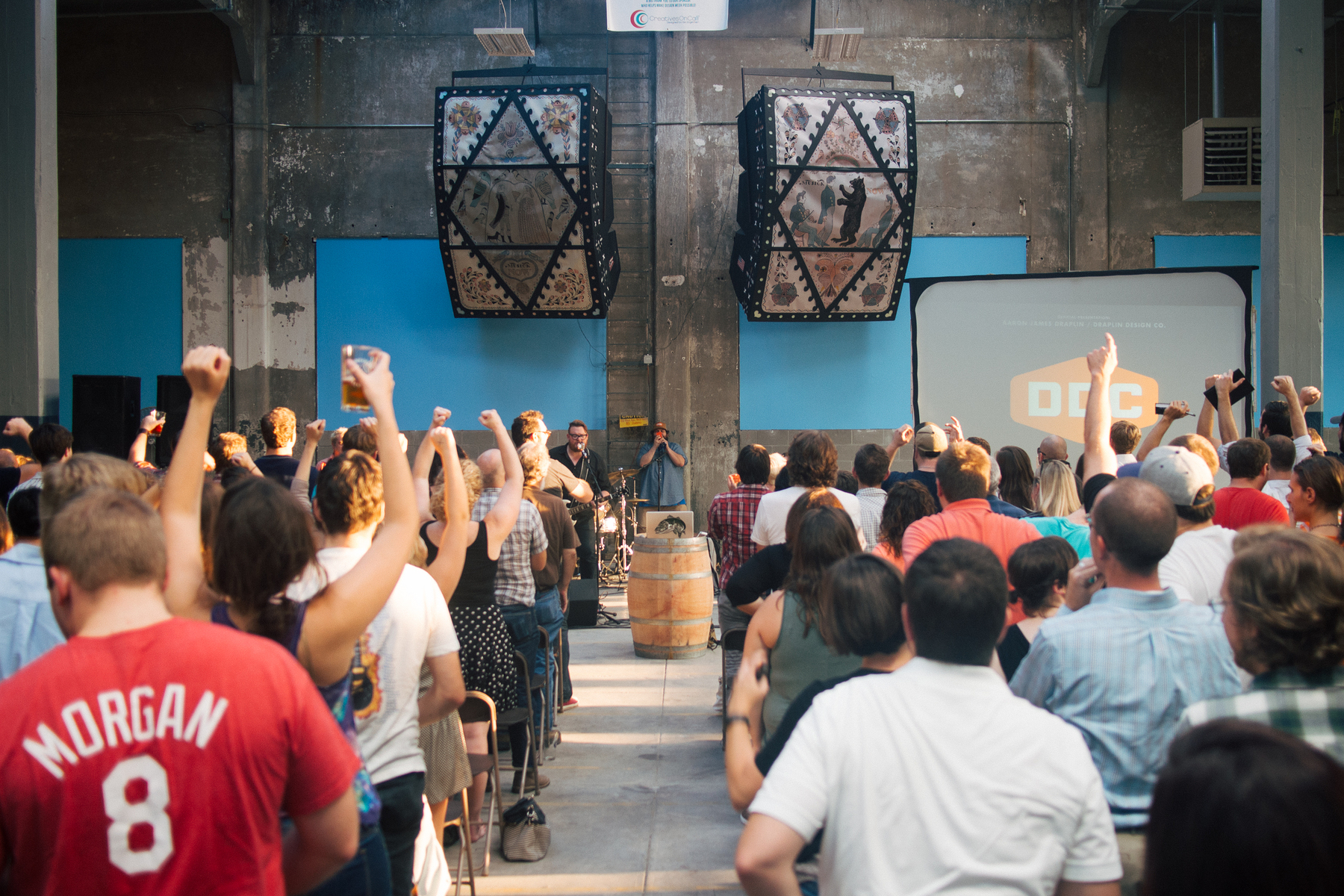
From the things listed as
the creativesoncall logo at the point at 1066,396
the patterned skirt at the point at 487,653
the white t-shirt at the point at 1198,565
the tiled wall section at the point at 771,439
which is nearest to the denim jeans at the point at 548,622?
the patterned skirt at the point at 487,653

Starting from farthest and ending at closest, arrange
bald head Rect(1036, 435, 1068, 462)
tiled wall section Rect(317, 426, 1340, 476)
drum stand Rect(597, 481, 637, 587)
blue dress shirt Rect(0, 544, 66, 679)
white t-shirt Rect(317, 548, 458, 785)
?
tiled wall section Rect(317, 426, 1340, 476)
drum stand Rect(597, 481, 637, 587)
bald head Rect(1036, 435, 1068, 462)
white t-shirt Rect(317, 548, 458, 785)
blue dress shirt Rect(0, 544, 66, 679)

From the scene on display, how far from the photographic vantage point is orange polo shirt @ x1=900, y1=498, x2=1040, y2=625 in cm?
314

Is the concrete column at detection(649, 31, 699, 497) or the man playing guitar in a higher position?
the concrete column at detection(649, 31, 699, 497)

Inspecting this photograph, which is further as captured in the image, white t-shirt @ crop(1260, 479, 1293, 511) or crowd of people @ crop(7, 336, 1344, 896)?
white t-shirt @ crop(1260, 479, 1293, 511)

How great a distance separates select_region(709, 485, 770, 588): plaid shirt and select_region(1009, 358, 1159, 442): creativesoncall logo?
12.0 ft

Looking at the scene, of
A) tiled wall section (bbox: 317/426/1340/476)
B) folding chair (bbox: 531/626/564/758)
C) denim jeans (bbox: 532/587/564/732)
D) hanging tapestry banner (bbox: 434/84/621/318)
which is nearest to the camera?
folding chair (bbox: 531/626/564/758)

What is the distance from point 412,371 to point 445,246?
5.66 feet

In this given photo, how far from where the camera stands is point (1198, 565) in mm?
2637

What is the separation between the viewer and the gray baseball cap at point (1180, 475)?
2.67 m

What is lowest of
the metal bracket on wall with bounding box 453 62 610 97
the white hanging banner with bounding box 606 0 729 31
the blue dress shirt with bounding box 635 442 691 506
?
the blue dress shirt with bounding box 635 442 691 506

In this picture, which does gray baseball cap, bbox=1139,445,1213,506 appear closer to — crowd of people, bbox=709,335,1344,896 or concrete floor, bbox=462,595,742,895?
crowd of people, bbox=709,335,1344,896

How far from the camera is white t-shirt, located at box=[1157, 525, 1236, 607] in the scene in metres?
2.62

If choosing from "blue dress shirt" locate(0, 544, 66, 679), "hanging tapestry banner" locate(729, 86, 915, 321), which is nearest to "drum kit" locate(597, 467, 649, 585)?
"hanging tapestry banner" locate(729, 86, 915, 321)

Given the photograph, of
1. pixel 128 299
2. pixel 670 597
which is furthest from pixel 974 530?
pixel 128 299
